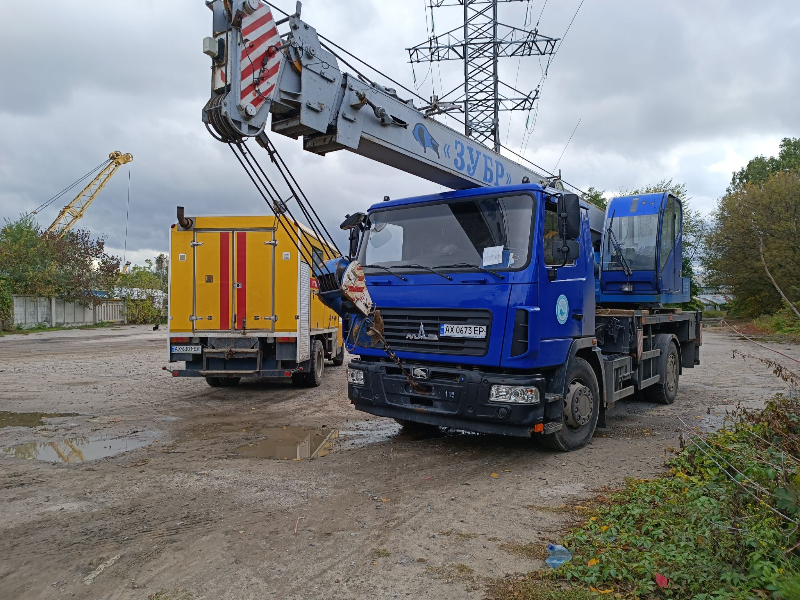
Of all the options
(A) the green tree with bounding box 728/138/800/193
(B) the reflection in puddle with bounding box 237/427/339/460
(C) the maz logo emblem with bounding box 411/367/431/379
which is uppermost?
(A) the green tree with bounding box 728/138/800/193

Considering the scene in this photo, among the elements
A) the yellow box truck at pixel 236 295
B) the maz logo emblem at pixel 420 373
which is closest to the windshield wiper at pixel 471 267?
the maz logo emblem at pixel 420 373

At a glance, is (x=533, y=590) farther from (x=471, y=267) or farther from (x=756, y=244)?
(x=756, y=244)

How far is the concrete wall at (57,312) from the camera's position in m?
33.6

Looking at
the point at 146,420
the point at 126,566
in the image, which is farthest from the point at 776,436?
the point at 146,420

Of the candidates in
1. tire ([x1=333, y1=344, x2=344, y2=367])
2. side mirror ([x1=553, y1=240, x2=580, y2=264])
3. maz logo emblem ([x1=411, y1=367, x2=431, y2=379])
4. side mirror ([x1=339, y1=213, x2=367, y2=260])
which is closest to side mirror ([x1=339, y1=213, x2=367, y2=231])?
side mirror ([x1=339, y1=213, x2=367, y2=260])

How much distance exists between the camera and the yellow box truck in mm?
10555

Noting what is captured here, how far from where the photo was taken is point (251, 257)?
421 inches

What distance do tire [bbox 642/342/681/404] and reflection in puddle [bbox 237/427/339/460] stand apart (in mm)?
5353

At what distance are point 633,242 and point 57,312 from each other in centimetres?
3656

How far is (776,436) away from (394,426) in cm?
451

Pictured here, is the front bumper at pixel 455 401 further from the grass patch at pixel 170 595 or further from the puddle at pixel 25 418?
the puddle at pixel 25 418

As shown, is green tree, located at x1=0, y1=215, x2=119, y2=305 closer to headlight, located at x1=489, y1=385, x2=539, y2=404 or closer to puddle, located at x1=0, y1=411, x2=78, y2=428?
puddle, located at x1=0, y1=411, x2=78, y2=428

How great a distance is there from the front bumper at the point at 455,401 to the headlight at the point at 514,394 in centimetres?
4

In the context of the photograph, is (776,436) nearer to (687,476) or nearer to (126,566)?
(687,476)
